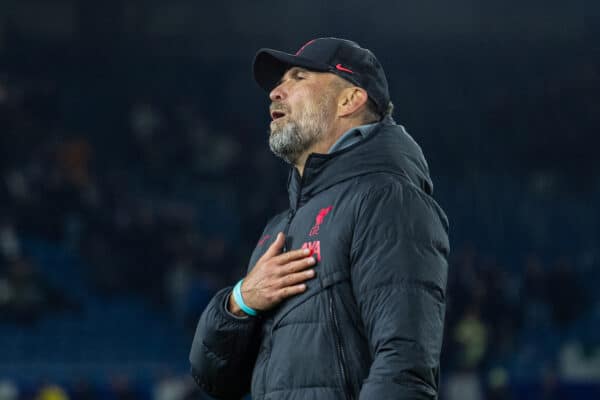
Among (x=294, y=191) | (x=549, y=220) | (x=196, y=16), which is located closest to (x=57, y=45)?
(x=196, y=16)

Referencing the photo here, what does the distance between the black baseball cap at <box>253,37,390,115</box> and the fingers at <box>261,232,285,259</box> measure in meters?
0.40

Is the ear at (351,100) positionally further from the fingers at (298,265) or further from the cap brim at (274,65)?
the fingers at (298,265)

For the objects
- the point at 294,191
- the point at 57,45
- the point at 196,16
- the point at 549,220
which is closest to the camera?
the point at 294,191

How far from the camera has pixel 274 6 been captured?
12469mm

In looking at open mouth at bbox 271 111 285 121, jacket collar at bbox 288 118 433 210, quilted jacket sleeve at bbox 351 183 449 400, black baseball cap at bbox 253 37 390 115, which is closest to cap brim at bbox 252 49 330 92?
black baseball cap at bbox 253 37 390 115

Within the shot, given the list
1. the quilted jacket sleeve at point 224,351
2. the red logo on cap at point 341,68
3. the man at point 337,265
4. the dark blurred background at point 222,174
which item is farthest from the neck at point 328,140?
the dark blurred background at point 222,174

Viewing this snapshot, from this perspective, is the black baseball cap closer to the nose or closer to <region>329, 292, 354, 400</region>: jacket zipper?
the nose

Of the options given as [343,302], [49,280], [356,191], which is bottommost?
[49,280]

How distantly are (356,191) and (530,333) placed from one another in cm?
769

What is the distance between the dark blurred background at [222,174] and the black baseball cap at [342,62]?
18.1 feet

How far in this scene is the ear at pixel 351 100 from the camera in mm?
2047

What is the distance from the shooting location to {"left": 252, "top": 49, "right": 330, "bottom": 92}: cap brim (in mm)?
2039

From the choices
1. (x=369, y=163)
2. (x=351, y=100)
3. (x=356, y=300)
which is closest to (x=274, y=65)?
(x=351, y=100)

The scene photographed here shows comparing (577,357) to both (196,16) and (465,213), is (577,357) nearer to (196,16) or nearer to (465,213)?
(465,213)
